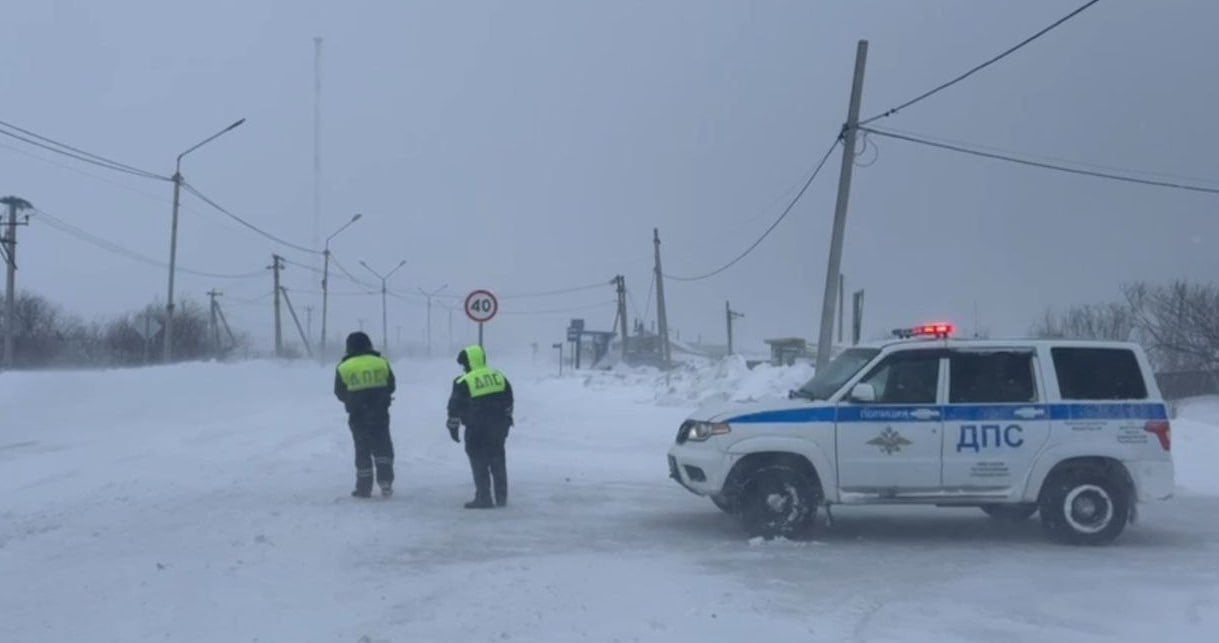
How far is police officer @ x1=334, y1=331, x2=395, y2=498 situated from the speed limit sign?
6765 mm

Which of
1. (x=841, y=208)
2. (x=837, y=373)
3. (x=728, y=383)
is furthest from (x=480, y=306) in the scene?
(x=728, y=383)

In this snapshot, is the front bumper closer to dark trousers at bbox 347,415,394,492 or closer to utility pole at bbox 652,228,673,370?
dark trousers at bbox 347,415,394,492

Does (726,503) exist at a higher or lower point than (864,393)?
lower

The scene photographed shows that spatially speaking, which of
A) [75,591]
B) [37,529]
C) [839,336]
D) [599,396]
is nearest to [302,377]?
[599,396]

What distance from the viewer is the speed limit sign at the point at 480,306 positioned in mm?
21375

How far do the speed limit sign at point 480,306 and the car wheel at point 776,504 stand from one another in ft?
32.3

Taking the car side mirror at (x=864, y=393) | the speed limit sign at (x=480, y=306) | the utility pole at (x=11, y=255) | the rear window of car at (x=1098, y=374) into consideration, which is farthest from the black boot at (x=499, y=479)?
the utility pole at (x=11, y=255)

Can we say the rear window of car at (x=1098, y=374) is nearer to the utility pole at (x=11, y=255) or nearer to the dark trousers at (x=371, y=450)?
the dark trousers at (x=371, y=450)

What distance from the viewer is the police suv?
40.2ft

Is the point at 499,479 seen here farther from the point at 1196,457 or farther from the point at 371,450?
the point at 1196,457

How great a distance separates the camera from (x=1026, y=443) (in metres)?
12.3

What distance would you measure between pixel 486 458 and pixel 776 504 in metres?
3.27

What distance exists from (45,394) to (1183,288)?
4180 centimetres

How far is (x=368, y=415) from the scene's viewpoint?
14.3 m
